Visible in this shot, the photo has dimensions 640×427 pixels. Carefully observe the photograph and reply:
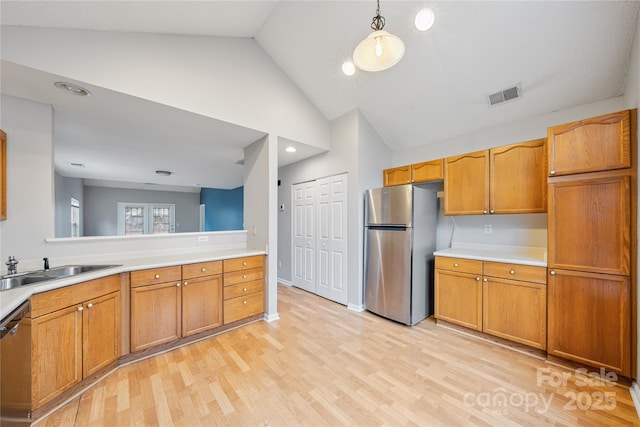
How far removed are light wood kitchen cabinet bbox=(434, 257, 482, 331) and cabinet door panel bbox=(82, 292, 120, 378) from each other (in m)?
3.19

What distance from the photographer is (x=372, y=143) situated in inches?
142

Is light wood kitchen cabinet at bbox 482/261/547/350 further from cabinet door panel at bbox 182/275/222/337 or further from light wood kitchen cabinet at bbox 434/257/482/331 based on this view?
cabinet door panel at bbox 182/275/222/337

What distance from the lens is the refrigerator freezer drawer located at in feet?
9.72

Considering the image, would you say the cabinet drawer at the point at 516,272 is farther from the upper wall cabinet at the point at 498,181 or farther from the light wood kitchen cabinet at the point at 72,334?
the light wood kitchen cabinet at the point at 72,334

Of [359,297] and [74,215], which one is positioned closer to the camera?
[359,297]

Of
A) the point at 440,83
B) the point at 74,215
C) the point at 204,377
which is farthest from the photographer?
the point at 74,215

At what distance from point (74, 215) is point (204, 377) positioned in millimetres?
7474

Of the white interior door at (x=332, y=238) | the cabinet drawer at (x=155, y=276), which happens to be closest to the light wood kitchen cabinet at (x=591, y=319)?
the white interior door at (x=332, y=238)

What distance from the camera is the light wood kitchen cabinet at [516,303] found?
225cm

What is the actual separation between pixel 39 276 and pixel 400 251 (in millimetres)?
3349

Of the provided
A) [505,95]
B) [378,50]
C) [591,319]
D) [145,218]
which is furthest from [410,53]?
[145,218]

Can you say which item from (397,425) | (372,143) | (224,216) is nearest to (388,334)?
(397,425)

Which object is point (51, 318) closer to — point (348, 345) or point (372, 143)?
point (348, 345)

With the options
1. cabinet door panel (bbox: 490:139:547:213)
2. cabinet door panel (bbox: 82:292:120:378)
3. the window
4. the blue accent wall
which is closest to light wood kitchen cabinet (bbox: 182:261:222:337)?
cabinet door panel (bbox: 82:292:120:378)
